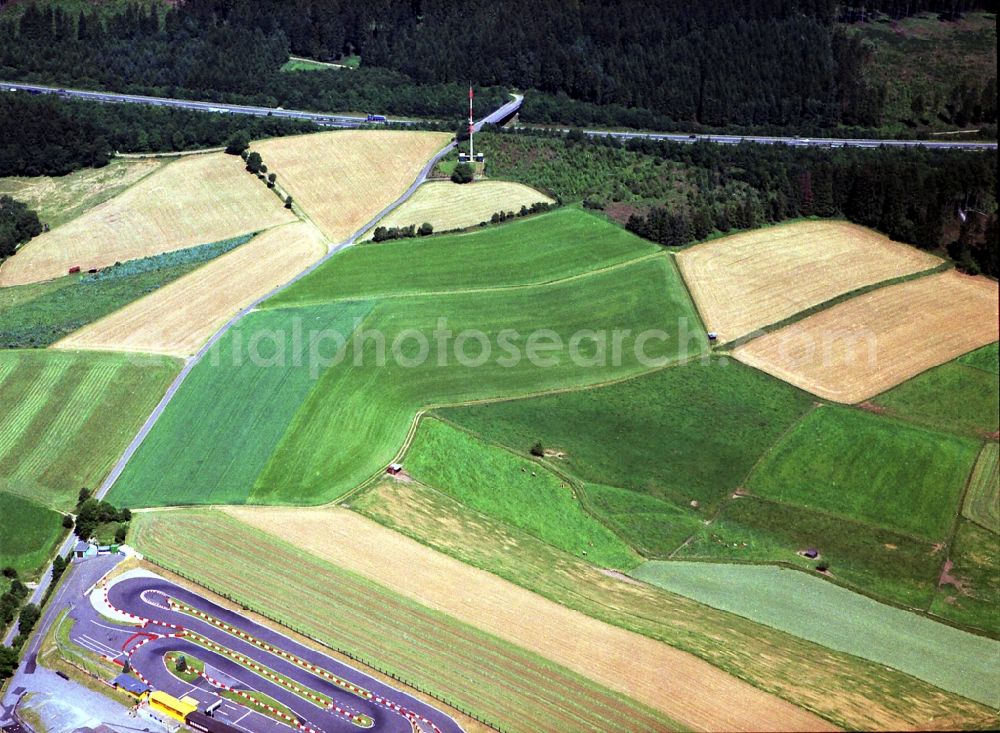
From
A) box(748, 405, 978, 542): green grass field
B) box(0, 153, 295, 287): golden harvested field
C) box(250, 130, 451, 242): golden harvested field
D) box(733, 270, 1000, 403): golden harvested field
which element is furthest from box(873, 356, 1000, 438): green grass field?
box(0, 153, 295, 287): golden harvested field

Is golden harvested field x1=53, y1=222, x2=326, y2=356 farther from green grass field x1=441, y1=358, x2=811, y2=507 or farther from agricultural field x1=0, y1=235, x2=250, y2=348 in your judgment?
green grass field x1=441, y1=358, x2=811, y2=507

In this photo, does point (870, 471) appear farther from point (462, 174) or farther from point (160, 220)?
point (160, 220)

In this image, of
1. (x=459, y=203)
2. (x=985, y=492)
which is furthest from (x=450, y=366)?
(x=985, y=492)

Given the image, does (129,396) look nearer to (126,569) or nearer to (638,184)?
(126,569)

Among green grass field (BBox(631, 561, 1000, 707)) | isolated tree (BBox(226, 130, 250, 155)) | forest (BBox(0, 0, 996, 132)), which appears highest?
forest (BBox(0, 0, 996, 132))

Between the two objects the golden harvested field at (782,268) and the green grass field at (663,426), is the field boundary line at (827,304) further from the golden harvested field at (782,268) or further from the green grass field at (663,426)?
the green grass field at (663,426)

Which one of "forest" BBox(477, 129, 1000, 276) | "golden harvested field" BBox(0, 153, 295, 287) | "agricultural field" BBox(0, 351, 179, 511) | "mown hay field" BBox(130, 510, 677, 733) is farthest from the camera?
"golden harvested field" BBox(0, 153, 295, 287)

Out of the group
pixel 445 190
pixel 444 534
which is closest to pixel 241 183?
pixel 445 190
